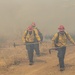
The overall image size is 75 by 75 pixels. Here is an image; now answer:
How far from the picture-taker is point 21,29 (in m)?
21.2

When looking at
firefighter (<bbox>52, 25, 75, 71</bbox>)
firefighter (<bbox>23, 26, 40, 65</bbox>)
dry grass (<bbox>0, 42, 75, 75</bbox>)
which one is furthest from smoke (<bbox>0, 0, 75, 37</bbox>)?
firefighter (<bbox>52, 25, 75, 71</bbox>)

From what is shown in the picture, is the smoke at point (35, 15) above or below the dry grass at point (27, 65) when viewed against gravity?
above

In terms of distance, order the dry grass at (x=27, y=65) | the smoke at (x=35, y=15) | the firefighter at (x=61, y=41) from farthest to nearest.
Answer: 1. the smoke at (x=35, y=15)
2. the dry grass at (x=27, y=65)
3. the firefighter at (x=61, y=41)

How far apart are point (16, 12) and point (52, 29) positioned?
560cm

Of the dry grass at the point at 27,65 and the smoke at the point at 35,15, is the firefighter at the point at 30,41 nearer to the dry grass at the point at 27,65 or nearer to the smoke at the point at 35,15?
the dry grass at the point at 27,65

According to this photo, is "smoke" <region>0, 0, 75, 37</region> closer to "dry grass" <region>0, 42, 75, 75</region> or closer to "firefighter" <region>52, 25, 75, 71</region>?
"dry grass" <region>0, 42, 75, 75</region>

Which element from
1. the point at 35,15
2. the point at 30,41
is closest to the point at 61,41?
the point at 30,41

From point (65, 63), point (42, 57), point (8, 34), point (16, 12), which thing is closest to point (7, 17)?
point (16, 12)

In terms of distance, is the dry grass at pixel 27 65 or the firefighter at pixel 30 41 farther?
the firefighter at pixel 30 41

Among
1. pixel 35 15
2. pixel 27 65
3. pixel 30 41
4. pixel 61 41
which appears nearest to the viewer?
pixel 61 41

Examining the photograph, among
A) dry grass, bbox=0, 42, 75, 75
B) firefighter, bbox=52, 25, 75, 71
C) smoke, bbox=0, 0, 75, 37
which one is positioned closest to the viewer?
firefighter, bbox=52, 25, 75, 71

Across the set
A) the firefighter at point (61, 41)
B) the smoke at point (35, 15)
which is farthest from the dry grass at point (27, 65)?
the smoke at point (35, 15)

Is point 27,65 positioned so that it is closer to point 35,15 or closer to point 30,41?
point 30,41

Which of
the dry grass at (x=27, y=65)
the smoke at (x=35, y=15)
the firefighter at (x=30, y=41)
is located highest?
the smoke at (x=35, y=15)
